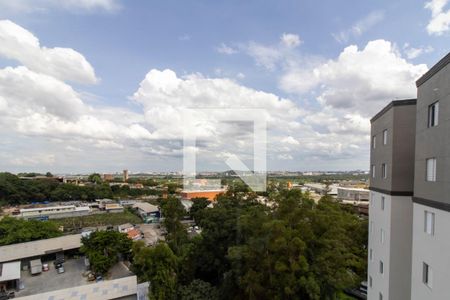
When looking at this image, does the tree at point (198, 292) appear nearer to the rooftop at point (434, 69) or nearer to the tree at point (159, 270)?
the tree at point (159, 270)

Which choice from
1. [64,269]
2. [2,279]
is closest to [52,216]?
[64,269]

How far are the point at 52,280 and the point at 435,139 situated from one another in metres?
14.0

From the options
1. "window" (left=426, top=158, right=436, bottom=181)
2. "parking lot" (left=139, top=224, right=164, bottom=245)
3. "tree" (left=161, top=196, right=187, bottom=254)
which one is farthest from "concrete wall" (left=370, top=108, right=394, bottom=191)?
"parking lot" (left=139, top=224, right=164, bottom=245)

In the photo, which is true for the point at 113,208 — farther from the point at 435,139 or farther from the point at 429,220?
the point at 435,139

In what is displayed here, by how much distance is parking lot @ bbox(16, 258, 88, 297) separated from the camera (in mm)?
9711

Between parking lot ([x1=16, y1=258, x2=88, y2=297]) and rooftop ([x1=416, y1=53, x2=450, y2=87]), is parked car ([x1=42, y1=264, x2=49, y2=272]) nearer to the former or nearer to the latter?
parking lot ([x1=16, y1=258, x2=88, y2=297])

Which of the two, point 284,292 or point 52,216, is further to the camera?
point 52,216

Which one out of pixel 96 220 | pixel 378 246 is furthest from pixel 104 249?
pixel 96 220

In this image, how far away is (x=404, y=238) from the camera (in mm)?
4430

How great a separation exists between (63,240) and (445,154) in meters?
16.0

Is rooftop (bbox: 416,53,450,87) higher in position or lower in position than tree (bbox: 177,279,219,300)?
higher

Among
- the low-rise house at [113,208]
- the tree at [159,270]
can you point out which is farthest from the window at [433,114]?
the low-rise house at [113,208]

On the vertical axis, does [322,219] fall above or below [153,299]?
above

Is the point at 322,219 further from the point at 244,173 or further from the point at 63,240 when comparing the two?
the point at 63,240
